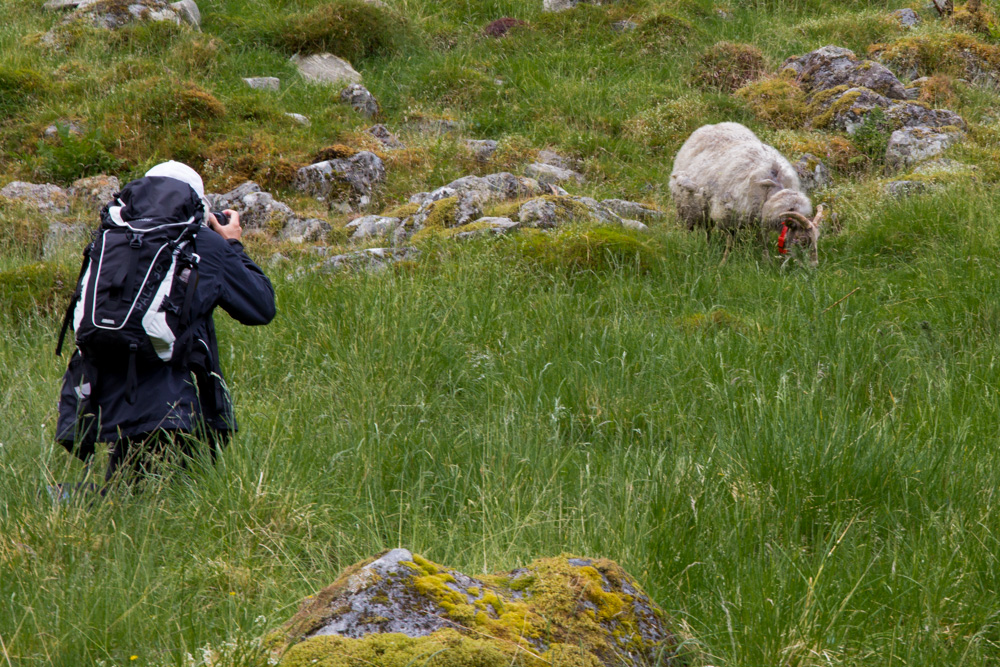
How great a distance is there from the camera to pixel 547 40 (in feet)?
55.9

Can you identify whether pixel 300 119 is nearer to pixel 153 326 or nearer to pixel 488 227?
pixel 488 227

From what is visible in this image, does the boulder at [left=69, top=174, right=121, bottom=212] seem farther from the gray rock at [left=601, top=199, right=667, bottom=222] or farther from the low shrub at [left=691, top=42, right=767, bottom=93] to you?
the low shrub at [left=691, top=42, right=767, bottom=93]

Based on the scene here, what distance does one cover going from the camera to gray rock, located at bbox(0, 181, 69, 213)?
10.7 metres

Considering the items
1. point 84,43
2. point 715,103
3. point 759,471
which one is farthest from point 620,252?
point 84,43

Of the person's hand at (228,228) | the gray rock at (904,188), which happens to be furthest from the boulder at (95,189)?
the gray rock at (904,188)

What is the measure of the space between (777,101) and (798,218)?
6.82 meters

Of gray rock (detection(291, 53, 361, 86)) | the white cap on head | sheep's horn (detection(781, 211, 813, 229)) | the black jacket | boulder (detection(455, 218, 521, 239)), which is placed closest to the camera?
the black jacket

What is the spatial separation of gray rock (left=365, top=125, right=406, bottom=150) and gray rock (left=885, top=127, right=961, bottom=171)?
702cm

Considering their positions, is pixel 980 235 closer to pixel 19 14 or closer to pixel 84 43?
pixel 84 43

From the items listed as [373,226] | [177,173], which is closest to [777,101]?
[373,226]

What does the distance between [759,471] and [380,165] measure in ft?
32.3

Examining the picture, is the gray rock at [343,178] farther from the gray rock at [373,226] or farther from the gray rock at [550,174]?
the gray rock at [550,174]

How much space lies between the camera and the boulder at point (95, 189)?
36.3 feet

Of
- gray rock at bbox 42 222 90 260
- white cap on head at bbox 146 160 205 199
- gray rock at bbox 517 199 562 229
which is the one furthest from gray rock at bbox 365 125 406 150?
white cap on head at bbox 146 160 205 199
